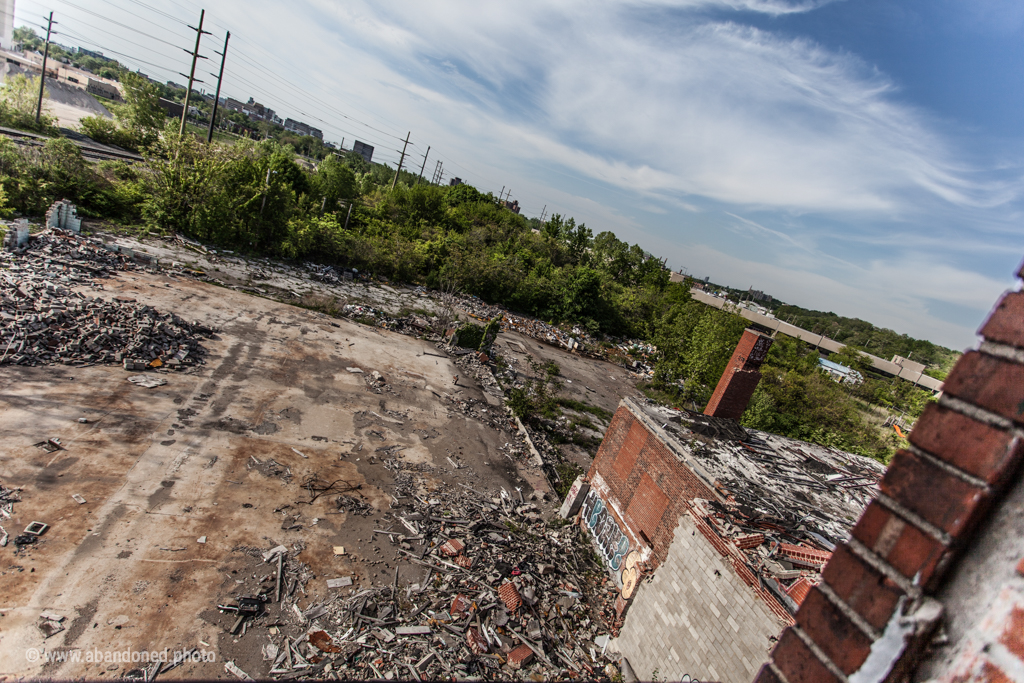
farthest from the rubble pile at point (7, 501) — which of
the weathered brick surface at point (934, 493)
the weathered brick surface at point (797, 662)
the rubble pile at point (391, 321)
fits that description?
the rubble pile at point (391, 321)

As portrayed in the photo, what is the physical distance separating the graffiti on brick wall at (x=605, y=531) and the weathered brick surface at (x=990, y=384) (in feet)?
29.0

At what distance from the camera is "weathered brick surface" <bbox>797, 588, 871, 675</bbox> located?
57.7 inches

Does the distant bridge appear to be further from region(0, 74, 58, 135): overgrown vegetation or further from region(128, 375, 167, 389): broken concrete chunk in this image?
region(0, 74, 58, 135): overgrown vegetation

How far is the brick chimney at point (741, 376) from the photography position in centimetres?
993

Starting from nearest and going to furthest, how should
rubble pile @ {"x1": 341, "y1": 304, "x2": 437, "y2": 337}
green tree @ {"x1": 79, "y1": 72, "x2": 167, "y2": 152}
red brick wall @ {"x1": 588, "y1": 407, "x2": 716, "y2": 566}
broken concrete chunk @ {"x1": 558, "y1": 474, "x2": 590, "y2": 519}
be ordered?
red brick wall @ {"x1": 588, "y1": 407, "x2": 716, "y2": 566}, broken concrete chunk @ {"x1": 558, "y1": 474, "x2": 590, "y2": 519}, rubble pile @ {"x1": 341, "y1": 304, "x2": 437, "y2": 337}, green tree @ {"x1": 79, "y1": 72, "x2": 167, "y2": 152}

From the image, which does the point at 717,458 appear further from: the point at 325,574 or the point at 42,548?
the point at 42,548

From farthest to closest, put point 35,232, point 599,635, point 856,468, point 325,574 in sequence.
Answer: point 35,232, point 856,468, point 599,635, point 325,574

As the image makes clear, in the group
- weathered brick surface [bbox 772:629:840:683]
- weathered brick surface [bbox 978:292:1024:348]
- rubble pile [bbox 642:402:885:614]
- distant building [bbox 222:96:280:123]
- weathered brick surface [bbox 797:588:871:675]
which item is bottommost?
rubble pile [bbox 642:402:885:614]

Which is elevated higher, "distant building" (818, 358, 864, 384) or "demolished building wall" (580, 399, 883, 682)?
"distant building" (818, 358, 864, 384)

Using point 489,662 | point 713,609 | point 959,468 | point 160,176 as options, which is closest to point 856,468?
point 713,609

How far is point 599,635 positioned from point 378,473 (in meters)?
5.88

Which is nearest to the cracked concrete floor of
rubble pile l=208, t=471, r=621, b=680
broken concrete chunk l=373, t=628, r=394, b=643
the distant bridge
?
rubble pile l=208, t=471, r=621, b=680

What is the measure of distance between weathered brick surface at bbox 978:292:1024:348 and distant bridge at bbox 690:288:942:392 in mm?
42528

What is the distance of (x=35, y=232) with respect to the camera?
16688 mm
